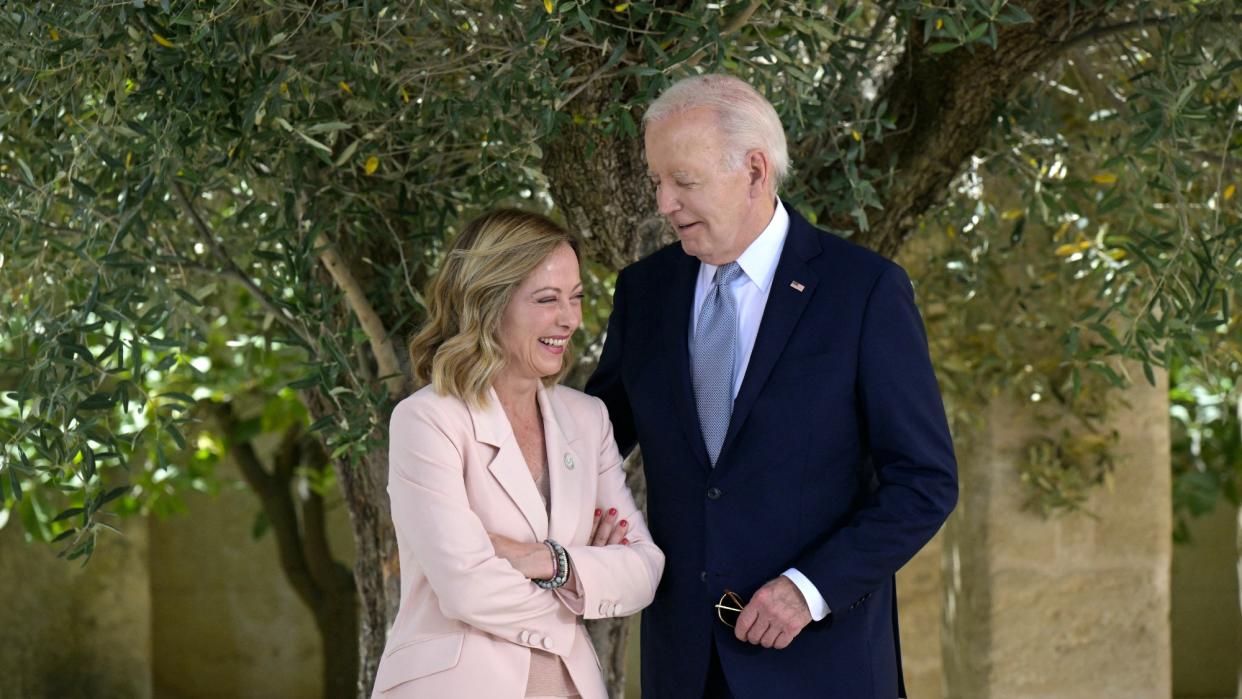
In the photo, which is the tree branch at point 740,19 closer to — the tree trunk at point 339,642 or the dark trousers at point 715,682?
the dark trousers at point 715,682

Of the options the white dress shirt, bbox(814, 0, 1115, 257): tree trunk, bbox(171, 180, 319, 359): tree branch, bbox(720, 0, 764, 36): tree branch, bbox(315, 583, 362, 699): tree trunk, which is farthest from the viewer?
bbox(315, 583, 362, 699): tree trunk

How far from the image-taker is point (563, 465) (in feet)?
9.29

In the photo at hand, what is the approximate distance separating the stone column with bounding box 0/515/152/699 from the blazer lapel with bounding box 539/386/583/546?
4939mm

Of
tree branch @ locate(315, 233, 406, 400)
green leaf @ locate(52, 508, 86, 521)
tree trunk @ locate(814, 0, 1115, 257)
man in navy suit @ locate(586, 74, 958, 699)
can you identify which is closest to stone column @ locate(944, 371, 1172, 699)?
tree trunk @ locate(814, 0, 1115, 257)

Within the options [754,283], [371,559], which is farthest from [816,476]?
[371,559]

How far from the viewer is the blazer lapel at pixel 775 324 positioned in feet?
9.00

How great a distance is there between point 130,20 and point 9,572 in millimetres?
4738

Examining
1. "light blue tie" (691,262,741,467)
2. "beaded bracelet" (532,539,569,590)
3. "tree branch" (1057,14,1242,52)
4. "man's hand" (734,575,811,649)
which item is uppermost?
"tree branch" (1057,14,1242,52)

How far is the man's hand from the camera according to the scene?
8.70ft

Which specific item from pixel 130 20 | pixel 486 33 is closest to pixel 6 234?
pixel 130 20

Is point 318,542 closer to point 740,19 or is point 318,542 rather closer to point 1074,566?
point 1074,566

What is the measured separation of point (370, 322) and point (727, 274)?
1348 mm

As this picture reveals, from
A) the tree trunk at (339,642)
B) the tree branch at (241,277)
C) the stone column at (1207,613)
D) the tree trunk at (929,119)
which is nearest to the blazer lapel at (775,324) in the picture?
the tree trunk at (929,119)

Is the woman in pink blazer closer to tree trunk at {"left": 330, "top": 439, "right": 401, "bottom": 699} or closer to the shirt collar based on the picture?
the shirt collar
